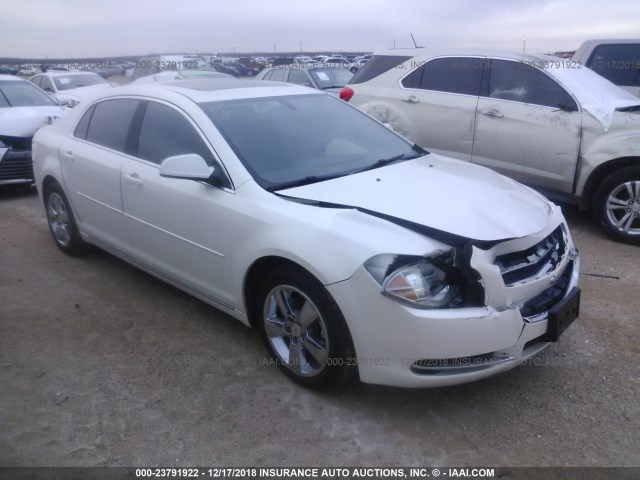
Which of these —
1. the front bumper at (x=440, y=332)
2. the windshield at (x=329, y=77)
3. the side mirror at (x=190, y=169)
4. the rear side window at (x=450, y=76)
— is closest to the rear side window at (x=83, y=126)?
the side mirror at (x=190, y=169)

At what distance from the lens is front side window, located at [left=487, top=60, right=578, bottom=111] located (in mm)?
5712

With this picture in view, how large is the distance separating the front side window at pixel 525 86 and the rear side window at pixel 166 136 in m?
3.71

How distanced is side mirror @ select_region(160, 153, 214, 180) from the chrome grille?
170cm

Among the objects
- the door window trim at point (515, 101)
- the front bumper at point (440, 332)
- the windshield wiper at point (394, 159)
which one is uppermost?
the door window trim at point (515, 101)

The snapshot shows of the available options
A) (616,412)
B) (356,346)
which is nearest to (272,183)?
(356,346)

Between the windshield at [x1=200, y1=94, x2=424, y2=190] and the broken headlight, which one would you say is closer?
the broken headlight

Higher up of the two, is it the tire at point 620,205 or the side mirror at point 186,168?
the side mirror at point 186,168

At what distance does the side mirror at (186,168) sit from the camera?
330 cm

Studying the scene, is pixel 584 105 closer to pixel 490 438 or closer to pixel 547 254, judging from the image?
pixel 547 254

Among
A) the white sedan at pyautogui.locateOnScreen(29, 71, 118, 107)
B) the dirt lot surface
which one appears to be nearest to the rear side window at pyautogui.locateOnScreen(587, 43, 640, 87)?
the dirt lot surface

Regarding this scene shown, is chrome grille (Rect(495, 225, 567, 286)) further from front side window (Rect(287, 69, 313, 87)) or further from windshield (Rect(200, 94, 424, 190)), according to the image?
front side window (Rect(287, 69, 313, 87))

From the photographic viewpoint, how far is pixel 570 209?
654cm

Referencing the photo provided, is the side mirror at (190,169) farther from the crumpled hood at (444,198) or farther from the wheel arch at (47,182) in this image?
the wheel arch at (47,182)

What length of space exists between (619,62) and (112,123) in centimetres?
693
